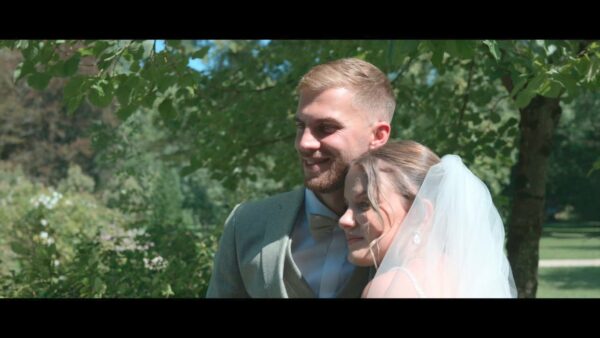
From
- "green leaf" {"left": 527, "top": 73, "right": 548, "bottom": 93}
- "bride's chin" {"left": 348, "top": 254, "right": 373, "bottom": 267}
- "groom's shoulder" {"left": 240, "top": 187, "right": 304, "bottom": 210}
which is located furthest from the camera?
"green leaf" {"left": 527, "top": 73, "right": 548, "bottom": 93}

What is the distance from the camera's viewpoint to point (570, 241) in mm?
25984

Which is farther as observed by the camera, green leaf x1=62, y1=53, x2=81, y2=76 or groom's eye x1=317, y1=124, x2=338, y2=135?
green leaf x1=62, y1=53, x2=81, y2=76

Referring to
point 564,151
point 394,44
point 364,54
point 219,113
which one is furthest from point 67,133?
point 394,44

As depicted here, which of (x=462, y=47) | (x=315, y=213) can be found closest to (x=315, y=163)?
(x=315, y=213)

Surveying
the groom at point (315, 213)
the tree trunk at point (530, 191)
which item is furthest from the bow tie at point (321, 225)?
the tree trunk at point (530, 191)

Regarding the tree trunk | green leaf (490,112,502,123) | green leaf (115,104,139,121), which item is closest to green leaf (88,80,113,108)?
green leaf (115,104,139,121)

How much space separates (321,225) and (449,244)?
46 cm

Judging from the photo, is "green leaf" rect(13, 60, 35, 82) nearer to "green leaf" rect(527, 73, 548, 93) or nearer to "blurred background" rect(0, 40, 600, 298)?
"blurred background" rect(0, 40, 600, 298)

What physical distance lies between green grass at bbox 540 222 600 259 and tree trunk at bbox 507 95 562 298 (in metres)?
11.7

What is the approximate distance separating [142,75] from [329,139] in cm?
237

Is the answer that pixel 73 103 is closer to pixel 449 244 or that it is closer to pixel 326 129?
pixel 326 129

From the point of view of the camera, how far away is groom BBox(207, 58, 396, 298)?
2.44 metres
